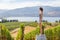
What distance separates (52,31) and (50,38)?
25 centimetres

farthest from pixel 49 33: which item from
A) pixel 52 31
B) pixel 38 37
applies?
pixel 38 37

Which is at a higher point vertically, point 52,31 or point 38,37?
point 38,37

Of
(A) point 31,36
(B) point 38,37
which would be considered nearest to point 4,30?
(A) point 31,36

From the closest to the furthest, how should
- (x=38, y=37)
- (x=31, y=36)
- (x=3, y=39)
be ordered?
1. (x=38, y=37)
2. (x=3, y=39)
3. (x=31, y=36)

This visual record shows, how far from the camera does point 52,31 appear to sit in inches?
254

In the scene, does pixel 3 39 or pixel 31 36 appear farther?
pixel 31 36

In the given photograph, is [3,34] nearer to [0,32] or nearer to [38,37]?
[0,32]

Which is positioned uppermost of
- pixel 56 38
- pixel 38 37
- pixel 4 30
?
pixel 38 37

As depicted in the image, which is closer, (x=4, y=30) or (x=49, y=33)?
(x=4, y=30)

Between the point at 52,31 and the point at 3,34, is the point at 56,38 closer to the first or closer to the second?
the point at 52,31

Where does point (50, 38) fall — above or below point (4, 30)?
below

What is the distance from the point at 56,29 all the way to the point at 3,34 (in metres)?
1.69

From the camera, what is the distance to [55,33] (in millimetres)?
6453

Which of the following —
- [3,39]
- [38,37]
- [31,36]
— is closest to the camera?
[38,37]
